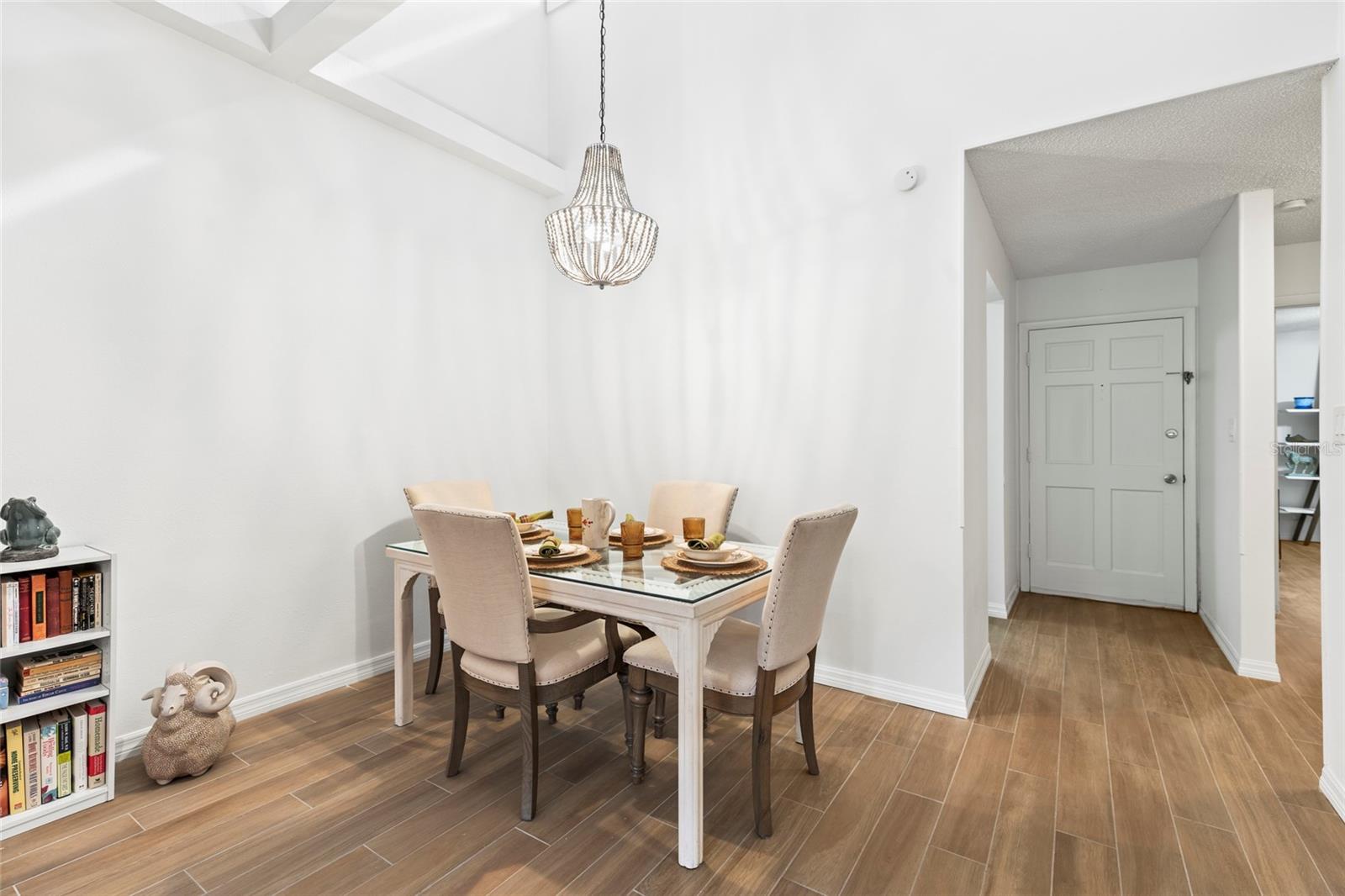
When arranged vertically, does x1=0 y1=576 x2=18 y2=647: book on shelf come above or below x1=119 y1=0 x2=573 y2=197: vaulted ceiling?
below

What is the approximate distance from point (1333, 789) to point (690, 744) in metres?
2.07

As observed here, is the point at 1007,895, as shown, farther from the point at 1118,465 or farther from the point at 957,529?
the point at 1118,465

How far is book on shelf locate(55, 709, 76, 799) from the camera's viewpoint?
6.49 ft

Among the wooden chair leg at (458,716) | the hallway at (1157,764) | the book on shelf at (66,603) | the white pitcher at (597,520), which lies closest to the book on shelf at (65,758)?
the book on shelf at (66,603)

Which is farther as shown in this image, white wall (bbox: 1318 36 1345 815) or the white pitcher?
the white pitcher

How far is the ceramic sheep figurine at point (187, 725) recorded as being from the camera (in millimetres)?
2131

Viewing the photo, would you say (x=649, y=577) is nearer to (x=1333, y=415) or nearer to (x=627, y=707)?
(x=627, y=707)

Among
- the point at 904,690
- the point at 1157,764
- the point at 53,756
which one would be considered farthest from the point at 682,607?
the point at 53,756

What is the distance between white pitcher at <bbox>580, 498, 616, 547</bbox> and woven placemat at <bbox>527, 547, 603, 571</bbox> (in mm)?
151

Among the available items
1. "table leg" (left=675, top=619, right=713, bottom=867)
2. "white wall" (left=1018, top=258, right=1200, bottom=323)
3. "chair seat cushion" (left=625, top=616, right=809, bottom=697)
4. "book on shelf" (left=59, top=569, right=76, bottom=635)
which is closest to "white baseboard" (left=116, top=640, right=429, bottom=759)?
"book on shelf" (left=59, top=569, right=76, bottom=635)

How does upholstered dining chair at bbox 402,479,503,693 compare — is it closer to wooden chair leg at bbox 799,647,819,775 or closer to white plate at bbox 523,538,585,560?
white plate at bbox 523,538,585,560

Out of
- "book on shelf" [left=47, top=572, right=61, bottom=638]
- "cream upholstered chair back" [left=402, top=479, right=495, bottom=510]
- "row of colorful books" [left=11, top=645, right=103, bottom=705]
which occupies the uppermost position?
"cream upholstered chair back" [left=402, top=479, right=495, bottom=510]

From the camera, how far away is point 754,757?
1.86 m

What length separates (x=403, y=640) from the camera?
2.54 m
